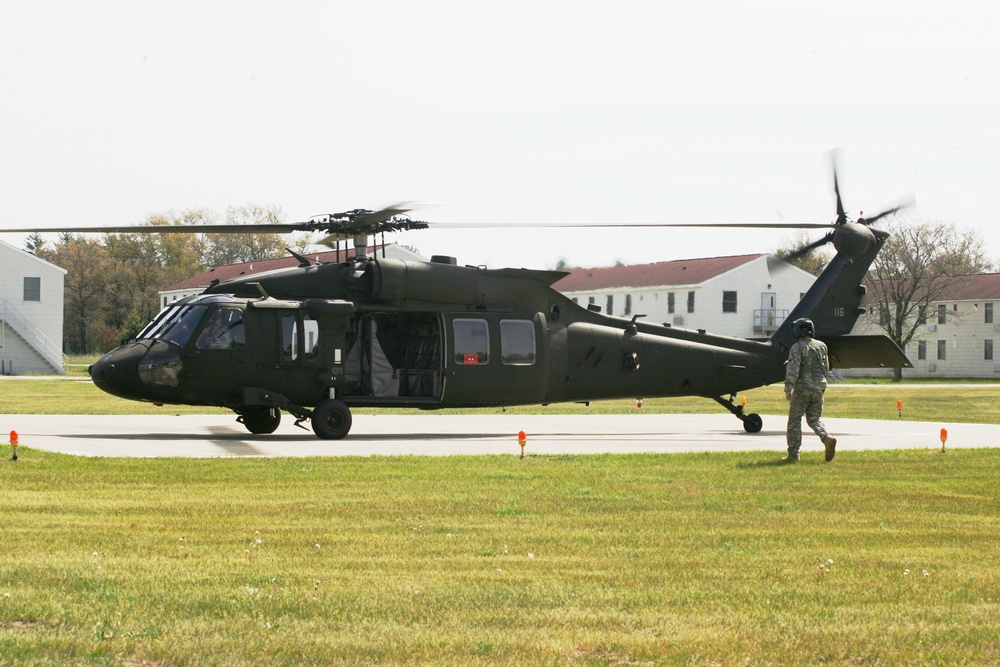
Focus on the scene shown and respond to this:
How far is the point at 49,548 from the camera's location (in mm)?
9195

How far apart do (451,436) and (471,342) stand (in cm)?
188

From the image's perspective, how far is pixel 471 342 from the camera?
23.1m

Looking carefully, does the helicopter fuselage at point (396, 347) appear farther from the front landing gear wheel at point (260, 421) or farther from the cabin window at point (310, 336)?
the front landing gear wheel at point (260, 421)

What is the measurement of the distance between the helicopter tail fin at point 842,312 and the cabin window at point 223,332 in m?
11.7

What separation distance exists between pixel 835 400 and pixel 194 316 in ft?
103

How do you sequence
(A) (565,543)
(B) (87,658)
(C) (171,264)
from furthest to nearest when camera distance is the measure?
(C) (171,264) → (A) (565,543) → (B) (87,658)

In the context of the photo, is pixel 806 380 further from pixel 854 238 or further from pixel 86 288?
pixel 86 288

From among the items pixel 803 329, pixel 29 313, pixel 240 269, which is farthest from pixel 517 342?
pixel 240 269

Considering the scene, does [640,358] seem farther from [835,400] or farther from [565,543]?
[835,400]

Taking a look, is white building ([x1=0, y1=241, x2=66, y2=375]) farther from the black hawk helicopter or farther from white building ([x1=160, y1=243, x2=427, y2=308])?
the black hawk helicopter

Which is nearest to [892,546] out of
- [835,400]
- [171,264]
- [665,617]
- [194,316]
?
[665,617]

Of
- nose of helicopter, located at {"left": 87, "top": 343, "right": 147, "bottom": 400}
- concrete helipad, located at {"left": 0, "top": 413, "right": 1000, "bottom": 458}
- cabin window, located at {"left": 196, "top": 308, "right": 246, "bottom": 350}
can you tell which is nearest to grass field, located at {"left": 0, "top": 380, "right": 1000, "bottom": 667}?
concrete helipad, located at {"left": 0, "top": 413, "right": 1000, "bottom": 458}

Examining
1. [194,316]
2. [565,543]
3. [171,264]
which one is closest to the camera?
[565,543]

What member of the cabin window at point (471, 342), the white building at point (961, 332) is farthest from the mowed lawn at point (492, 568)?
the white building at point (961, 332)
